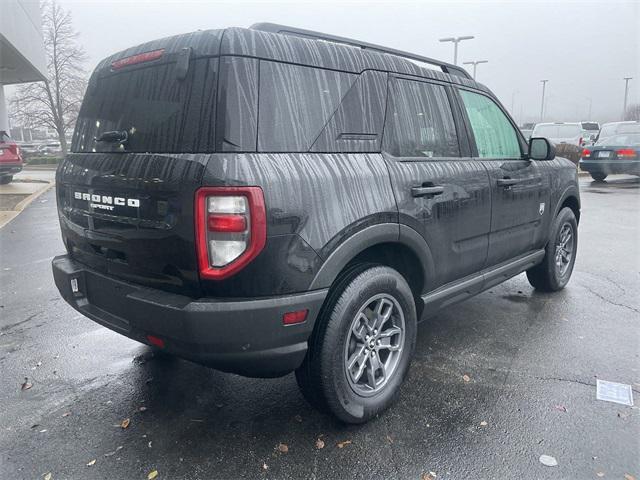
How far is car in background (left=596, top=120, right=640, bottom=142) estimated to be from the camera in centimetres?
1518

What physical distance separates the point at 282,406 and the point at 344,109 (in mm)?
1759

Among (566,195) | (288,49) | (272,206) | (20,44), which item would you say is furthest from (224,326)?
(20,44)

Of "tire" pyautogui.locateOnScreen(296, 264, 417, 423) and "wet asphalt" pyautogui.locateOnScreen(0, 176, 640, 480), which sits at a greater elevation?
"tire" pyautogui.locateOnScreen(296, 264, 417, 423)

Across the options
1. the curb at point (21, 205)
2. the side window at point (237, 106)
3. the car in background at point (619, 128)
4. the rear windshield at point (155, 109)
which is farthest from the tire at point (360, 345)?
the car in background at point (619, 128)

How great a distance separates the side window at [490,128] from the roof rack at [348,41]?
0.27m

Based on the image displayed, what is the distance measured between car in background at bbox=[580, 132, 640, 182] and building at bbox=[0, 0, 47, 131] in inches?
677

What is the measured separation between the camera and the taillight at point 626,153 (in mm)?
→ 14253

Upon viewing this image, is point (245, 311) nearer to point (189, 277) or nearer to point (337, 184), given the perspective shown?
point (189, 277)

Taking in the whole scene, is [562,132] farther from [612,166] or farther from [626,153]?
[626,153]

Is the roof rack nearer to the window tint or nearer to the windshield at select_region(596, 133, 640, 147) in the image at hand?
the window tint

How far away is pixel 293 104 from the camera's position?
7.89 feet

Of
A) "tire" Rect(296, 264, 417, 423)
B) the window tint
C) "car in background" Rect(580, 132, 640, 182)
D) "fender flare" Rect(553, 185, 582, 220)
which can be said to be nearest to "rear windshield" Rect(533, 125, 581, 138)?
"car in background" Rect(580, 132, 640, 182)

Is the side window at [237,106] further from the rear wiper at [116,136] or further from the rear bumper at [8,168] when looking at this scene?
the rear bumper at [8,168]

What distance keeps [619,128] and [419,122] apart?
1562 centimetres
